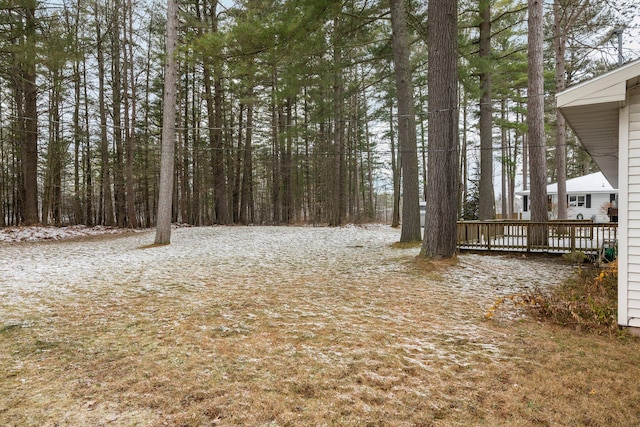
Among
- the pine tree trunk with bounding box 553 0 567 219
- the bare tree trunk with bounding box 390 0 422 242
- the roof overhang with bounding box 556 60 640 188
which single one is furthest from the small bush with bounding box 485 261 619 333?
the pine tree trunk with bounding box 553 0 567 219

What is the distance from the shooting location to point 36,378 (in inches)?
95.5

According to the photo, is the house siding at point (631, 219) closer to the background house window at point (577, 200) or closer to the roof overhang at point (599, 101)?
the roof overhang at point (599, 101)

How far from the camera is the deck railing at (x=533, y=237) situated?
736cm

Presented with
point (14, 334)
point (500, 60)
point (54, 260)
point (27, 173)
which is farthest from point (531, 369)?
point (27, 173)

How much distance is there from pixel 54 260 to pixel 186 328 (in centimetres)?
586

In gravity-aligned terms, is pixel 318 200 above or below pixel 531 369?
above

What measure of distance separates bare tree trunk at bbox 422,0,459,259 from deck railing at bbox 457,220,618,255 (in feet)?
8.05

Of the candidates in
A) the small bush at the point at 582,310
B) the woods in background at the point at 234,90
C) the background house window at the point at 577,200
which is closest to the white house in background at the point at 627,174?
the small bush at the point at 582,310

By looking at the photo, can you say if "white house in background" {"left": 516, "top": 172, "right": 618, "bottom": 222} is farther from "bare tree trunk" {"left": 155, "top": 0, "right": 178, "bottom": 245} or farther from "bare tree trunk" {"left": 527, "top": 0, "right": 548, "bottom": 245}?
"bare tree trunk" {"left": 155, "top": 0, "right": 178, "bottom": 245}

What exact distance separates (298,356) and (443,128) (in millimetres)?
5352

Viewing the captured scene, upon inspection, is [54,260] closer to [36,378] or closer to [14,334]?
[14,334]

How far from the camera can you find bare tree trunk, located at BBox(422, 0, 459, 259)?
6375 mm

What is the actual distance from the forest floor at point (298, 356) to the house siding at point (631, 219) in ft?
1.24

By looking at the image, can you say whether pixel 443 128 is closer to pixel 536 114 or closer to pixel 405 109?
pixel 405 109
